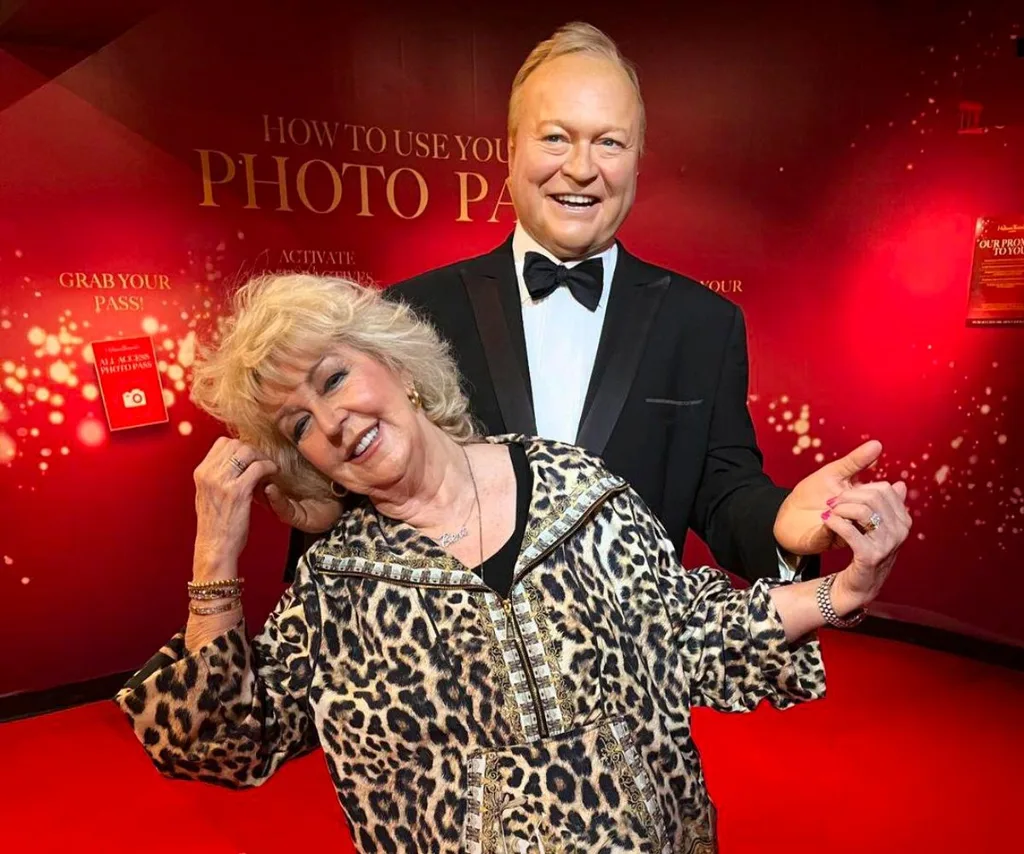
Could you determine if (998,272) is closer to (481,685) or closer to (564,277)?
(564,277)

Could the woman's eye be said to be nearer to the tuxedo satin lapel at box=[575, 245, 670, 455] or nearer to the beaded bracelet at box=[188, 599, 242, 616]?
the beaded bracelet at box=[188, 599, 242, 616]

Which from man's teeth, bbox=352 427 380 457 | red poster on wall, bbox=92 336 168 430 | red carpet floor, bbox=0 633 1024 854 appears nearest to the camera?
man's teeth, bbox=352 427 380 457

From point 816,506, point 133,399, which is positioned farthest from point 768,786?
point 133,399

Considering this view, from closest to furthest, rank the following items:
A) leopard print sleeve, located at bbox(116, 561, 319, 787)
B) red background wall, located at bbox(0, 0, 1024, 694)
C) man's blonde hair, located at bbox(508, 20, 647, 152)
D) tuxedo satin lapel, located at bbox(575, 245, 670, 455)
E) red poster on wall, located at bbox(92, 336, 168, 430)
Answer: leopard print sleeve, located at bbox(116, 561, 319, 787), man's blonde hair, located at bbox(508, 20, 647, 152), tuxedo satin lapel, located at bbox(575, 245, 670, 455), red background wall, located at bbox(0, 0, 1024, 694), red poster on wall, located at bbox(92, 336, 168, 430)

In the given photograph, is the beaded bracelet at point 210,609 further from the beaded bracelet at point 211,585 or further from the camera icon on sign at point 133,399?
the camera icon on sign at point 133,399

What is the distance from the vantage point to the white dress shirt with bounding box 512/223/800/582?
1.60 metres

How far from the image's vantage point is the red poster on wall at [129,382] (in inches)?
136

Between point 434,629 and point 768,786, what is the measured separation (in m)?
2.46

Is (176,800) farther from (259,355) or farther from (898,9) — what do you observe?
(898,9)

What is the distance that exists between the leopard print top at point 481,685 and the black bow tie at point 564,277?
0.43 metres

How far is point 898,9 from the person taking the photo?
384 centimetres

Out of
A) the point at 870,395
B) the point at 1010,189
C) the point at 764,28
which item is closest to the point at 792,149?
the point at 764,28

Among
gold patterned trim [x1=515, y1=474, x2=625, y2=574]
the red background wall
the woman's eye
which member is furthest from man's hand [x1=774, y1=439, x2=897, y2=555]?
the red background wall

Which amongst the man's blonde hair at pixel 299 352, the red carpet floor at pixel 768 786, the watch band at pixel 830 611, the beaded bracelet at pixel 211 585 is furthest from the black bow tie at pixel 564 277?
the red carpet floor at pixel 768 786
